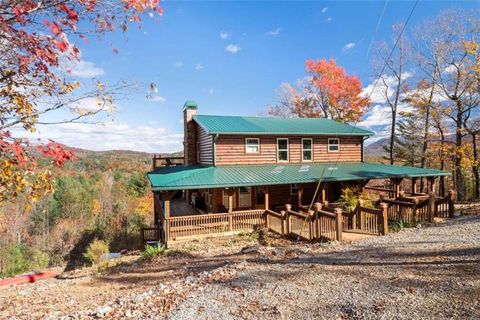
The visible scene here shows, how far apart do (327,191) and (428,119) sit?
52.7 ft

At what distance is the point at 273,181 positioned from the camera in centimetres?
1500

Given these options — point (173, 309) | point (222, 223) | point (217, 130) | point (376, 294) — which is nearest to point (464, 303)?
point (376, 294)

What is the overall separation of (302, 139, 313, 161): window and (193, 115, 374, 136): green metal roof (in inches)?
28.7

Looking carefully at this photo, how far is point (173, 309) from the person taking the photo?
17.6 ft

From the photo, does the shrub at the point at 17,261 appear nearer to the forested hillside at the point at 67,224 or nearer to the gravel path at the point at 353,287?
the forested hillside at the point at 67,224

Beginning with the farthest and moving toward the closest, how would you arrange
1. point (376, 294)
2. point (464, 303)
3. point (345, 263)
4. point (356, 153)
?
point (356, 153) < point (345, 263) < point (376, 294) < point (464, 303)

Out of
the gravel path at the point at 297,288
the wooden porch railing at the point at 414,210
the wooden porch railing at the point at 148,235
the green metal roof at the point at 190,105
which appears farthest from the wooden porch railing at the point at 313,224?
the green metal roof at the point at 190,105

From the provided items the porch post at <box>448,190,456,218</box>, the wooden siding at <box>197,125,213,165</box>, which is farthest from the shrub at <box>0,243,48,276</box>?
the porch post at <box>448,190,456,218</box>

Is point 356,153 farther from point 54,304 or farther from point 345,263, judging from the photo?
point 54,304

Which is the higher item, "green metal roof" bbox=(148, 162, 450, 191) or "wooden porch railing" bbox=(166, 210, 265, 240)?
"green metal roof" bbox=(148, 162, 450, 191)

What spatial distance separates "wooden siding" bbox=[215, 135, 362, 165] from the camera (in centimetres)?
1734

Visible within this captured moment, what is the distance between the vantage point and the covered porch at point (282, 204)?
11.8 meters

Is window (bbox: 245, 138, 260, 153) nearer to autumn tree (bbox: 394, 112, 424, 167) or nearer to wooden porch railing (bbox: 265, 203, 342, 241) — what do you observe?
wooden porch railing (bbox: 265, 203, 342, 241)

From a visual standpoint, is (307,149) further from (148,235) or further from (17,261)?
(17,261)
